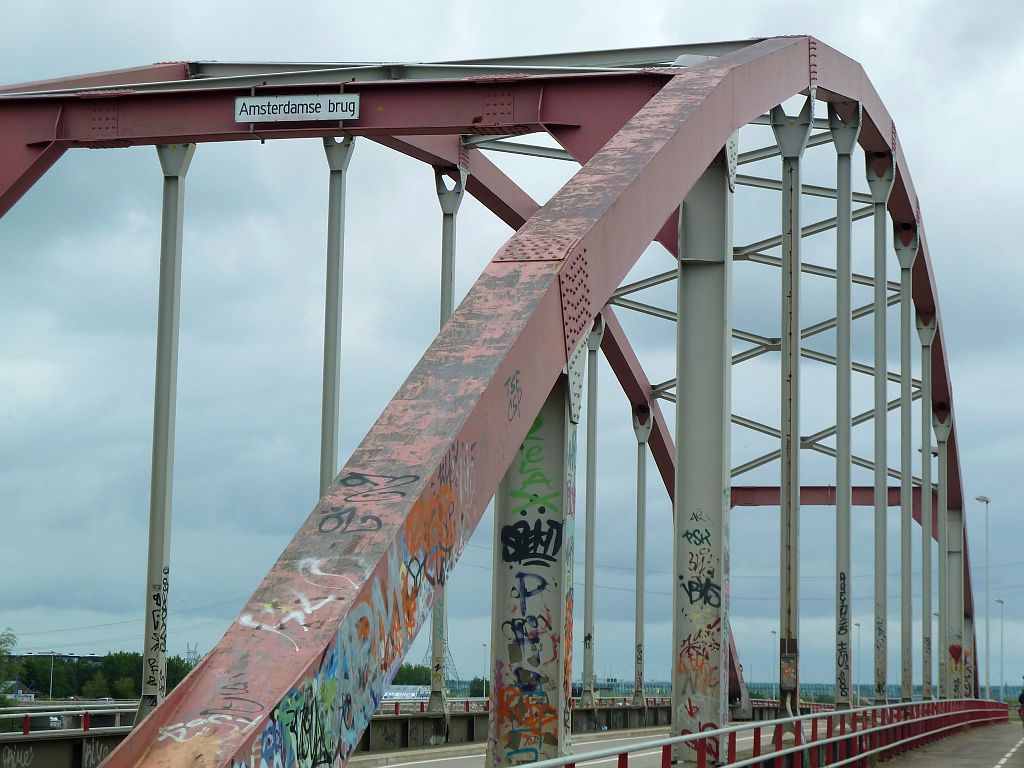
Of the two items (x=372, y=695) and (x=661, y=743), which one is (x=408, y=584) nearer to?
(x=372, y=695)

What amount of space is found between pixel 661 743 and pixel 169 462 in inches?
458

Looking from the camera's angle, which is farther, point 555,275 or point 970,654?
point 970,654

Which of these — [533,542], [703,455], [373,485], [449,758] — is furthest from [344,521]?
[449,758]

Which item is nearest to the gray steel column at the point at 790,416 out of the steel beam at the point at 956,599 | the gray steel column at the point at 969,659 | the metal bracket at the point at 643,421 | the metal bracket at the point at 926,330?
the metal bracket at the point at 926,330

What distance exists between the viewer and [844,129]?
2602 cm

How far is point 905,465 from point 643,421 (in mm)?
11238

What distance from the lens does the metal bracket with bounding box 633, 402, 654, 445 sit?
136 ft

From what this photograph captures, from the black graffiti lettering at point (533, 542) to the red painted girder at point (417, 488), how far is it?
148 cm

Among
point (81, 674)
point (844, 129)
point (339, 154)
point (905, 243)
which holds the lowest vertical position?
point (81, 674)

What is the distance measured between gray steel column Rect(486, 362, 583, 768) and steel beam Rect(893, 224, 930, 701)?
20.4m

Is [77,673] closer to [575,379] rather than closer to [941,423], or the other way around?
[941,423]

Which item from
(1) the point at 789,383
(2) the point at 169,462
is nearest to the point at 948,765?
(1) the point at 789,383

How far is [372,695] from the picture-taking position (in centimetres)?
722

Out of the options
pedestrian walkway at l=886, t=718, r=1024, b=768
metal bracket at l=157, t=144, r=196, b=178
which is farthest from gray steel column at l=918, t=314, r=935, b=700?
metal bracket at l=157, t=144, r=196, b=178
